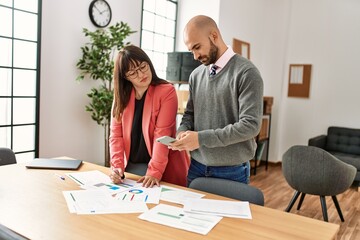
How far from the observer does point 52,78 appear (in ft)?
11.6

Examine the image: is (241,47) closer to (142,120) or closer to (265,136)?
(265,136)

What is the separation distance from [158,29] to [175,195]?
3924 mm

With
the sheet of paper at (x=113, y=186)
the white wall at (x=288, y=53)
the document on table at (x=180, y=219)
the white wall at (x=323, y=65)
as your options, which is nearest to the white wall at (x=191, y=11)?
the white wall at (x=288, y=53)

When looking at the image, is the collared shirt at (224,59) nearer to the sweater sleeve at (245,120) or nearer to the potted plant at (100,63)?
the sweater sleeve at (245,120)

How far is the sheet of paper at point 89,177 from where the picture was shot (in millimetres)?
1708

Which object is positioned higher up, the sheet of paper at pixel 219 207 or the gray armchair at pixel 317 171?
the sheet of paper at pixel 219 207

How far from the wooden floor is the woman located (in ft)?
7.13

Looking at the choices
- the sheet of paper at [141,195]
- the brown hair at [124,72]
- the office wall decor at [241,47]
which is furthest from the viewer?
the office wall decor at [241,47]

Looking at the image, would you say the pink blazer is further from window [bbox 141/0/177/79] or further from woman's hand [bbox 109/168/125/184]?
window [bbox 141/0/177/79]

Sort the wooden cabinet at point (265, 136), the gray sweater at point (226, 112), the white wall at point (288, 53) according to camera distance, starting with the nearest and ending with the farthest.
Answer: the gray sweater at point (226, 112), the white wall at point (288, 53), the wooden cabinet at point (265, 136)

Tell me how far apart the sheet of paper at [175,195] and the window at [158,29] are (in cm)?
349

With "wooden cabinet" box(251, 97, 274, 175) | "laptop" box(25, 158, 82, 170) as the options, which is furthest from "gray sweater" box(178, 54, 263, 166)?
"wooden cabinet" box(251, 97, 274, 175)

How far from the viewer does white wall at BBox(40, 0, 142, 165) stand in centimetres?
346

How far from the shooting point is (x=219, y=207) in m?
1.40
